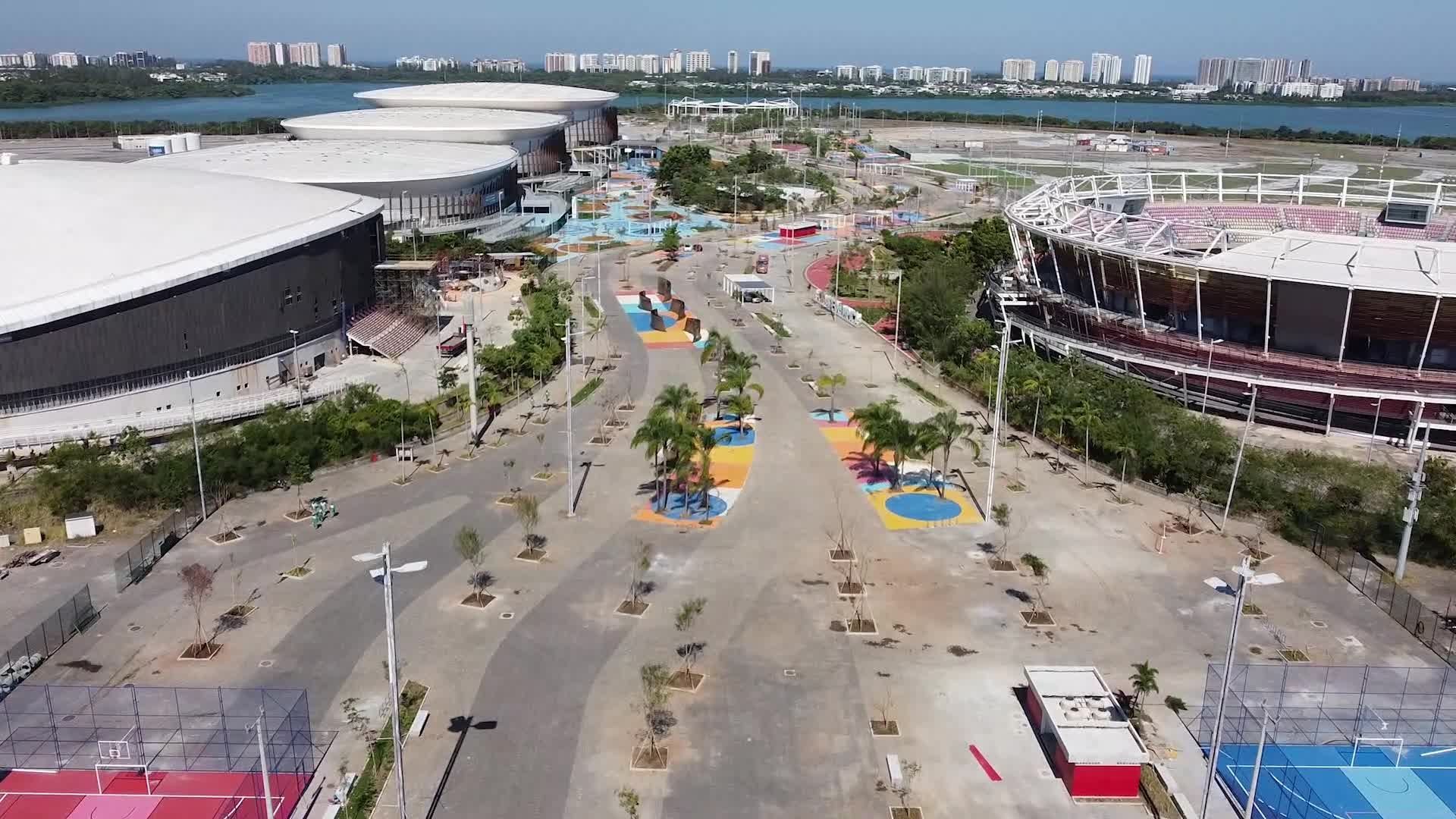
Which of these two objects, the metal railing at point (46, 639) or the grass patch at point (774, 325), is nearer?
the metal railing at point (46, 639)

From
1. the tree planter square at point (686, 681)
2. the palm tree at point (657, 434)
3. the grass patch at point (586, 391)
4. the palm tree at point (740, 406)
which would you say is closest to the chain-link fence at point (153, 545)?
the palm tree at point (657, 434)

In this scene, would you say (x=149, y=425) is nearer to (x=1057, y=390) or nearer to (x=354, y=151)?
(x=1057, y=390)

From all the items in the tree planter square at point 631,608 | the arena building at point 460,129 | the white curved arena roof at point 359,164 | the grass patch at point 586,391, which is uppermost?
the arena building at point 460,129

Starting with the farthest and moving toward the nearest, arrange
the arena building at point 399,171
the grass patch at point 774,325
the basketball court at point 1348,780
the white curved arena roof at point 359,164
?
the arena building at point 399,171
the white curved arena roof at point 359,164
the grass patch at point 774,325
the basketball court at point 1348,780

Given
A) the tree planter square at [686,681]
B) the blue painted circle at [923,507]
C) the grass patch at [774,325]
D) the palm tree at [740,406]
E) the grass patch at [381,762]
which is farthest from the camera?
the grass patch at [774,325]

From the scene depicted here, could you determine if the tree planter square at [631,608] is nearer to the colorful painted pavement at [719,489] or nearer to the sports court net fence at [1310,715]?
the colorful painted pavement at [719,489]

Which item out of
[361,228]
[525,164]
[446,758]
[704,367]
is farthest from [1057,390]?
[525,164]

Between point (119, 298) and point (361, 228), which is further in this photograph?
point (361, 228)
